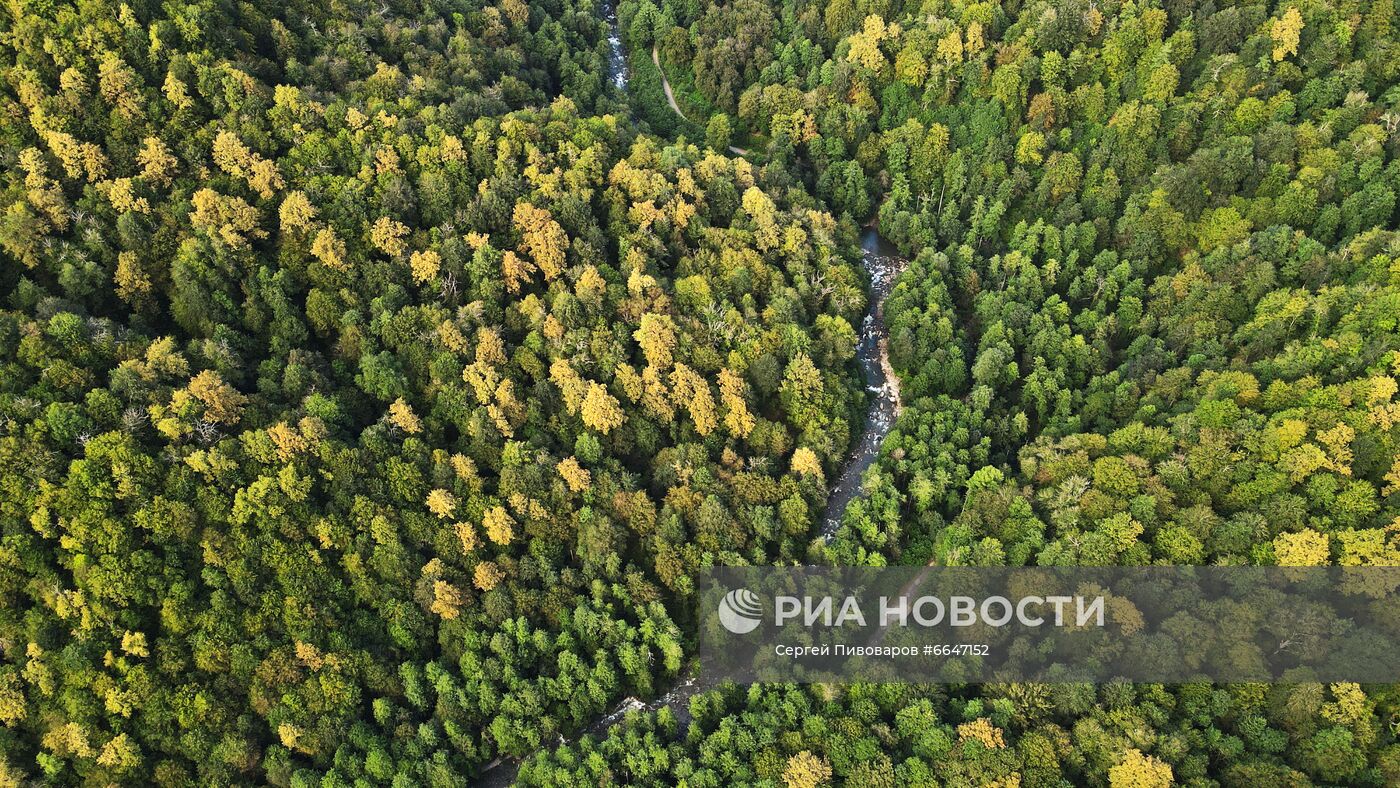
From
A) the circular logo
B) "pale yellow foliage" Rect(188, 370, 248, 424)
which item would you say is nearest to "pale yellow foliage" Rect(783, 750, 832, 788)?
the circular logo

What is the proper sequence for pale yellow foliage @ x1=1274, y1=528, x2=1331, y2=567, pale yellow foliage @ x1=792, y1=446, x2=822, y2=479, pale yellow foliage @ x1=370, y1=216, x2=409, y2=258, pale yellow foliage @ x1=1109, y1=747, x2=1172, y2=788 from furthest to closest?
pale yellow foliage @ x1=370, y1=216, x2=409, y2=258 < pale yellow foliage @ x1=792, y1=446, x2=822, y2=479 < pale yellow foliage @ x1=1274, y1=528, x2=1331, y2=567 < pale yellow foliage @ x1=1109, y1=747, x2=1172, y2=788

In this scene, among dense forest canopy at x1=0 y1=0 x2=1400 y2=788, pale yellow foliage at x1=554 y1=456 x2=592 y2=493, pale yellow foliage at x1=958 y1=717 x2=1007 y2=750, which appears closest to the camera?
pale yellow foliage at x1=958 y1=717 x2=1007 y2=750

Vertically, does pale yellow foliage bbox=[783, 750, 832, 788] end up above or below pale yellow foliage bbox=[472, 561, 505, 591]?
below

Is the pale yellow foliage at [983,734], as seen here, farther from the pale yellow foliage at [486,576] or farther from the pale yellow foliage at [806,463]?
the pale yellow foliage at [486,576]

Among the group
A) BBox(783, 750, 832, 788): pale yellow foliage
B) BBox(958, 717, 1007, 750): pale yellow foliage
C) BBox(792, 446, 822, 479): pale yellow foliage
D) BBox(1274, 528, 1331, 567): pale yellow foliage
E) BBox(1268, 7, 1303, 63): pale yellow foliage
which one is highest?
BBox(1268, 7, 1303, 63): pale yellow foliage

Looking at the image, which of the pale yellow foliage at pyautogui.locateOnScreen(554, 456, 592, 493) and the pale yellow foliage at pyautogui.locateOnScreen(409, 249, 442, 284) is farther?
the pale yellow foliage at pyautogui.locateOnScreen(409, 249, 442, 284)

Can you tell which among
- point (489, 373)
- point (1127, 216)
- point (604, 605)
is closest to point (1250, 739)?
point (604, 605)

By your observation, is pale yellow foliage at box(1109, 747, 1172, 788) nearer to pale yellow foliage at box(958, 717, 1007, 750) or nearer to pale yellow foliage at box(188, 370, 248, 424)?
pale yellow foliage at box(958, 717, 1007, 750)
